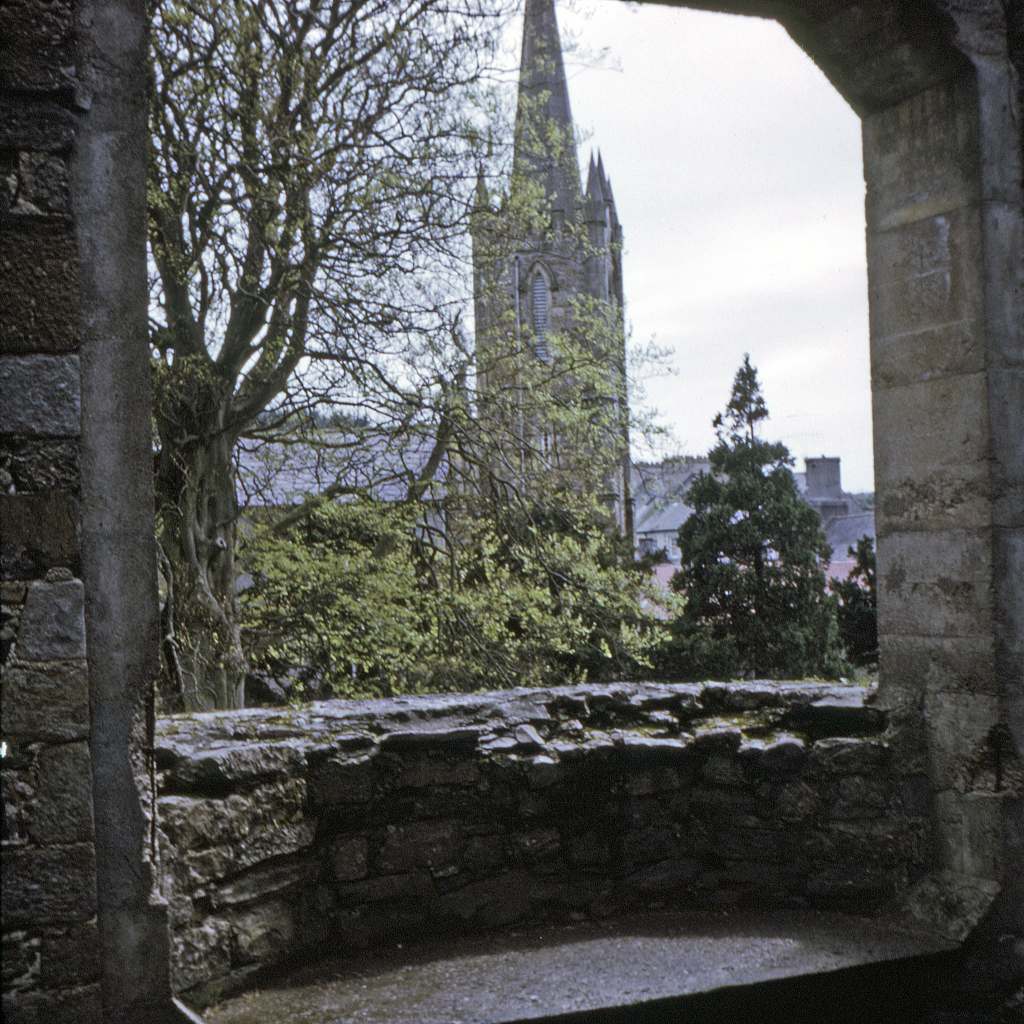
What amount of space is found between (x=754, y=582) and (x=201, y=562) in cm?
895

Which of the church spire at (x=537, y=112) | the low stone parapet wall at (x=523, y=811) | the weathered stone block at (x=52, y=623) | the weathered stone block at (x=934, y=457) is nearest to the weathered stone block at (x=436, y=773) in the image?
the low stone parapet wall at (x=523, y=811)

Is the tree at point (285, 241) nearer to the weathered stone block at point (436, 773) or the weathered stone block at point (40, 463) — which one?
→ the weathered stone block at point (436, 773)

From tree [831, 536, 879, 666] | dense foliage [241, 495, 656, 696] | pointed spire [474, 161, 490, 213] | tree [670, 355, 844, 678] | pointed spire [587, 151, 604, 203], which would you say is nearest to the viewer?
dense foliage [241, 495, 656, 696]

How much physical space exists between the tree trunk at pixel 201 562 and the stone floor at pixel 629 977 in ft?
11.4

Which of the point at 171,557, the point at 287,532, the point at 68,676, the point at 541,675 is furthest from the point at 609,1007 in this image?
the point at 287,532

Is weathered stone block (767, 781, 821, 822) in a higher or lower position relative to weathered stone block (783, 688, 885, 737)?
lower

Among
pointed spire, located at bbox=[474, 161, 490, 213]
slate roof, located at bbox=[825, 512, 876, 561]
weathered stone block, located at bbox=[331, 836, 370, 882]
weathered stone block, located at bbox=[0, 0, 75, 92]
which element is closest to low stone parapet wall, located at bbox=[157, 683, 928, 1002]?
weathered stone block, located at bbox=[331, 836, 370, 882]

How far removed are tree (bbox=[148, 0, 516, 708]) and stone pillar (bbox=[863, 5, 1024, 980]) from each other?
12.0ft

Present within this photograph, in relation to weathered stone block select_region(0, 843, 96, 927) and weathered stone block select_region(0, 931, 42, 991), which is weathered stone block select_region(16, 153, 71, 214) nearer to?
weathered stone block select_region(0, 843, 96, 927)

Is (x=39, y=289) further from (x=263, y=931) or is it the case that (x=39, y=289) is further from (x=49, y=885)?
(x=263, y=931)

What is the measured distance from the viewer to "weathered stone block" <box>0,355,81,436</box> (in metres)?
1.93

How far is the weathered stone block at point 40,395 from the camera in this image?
193 cm

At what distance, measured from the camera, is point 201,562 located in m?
6.41

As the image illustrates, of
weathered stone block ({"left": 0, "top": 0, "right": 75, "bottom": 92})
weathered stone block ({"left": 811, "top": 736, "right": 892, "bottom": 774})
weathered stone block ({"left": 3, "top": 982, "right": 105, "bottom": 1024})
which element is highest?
weathered stone block ({"left": 0, "top": 0, "right": 75, "bottom": 92})
